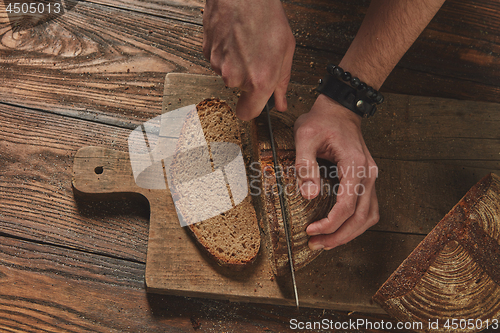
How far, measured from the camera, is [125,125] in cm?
192

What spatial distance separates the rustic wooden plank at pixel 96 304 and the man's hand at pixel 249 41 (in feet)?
3.87

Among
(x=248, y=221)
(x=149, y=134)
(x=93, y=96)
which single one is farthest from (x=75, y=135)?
(x=248, y=221)

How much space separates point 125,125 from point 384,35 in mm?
1441

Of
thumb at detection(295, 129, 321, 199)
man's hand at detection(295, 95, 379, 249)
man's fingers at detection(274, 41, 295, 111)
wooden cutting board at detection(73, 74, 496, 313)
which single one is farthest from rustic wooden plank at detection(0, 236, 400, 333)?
man's fingers at detection(274, 41, 295, 111)

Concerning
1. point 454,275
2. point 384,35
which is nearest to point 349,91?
point 384,35

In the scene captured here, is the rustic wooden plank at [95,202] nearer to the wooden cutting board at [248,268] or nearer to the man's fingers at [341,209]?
the wooden cutting board at [248,268]

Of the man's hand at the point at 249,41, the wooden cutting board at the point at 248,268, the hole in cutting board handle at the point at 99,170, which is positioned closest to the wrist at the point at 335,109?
the wooden cutting board at the point at 248,268

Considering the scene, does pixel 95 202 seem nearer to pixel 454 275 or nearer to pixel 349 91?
pixel 349 91

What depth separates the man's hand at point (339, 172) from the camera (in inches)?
58.0

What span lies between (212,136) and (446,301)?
1.31 metres

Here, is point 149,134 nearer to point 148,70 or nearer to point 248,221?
point 148,70

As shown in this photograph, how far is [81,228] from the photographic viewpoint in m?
1.82

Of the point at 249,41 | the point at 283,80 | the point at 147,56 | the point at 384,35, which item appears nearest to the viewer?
the point at 249,41

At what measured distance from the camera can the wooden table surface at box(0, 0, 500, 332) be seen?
5.82 feet
